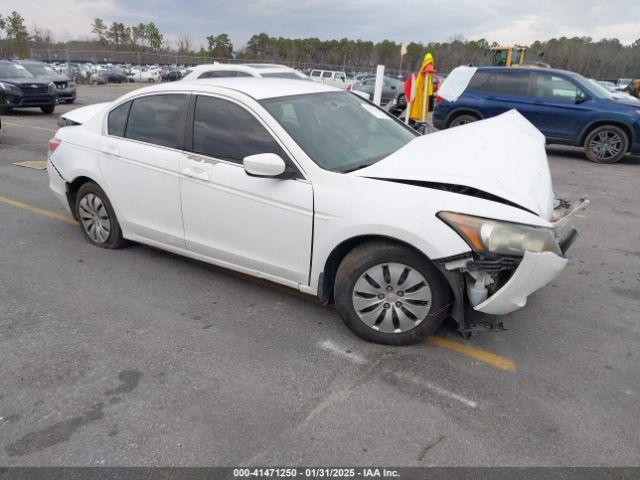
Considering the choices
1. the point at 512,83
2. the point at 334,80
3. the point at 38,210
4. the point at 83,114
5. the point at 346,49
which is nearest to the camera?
the point at 83,114

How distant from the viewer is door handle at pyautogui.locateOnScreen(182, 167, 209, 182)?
381cm

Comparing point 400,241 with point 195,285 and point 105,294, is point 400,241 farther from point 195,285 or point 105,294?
point 105,294

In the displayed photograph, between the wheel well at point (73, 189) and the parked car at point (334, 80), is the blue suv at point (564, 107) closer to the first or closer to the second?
the parked car at point (334, 80)

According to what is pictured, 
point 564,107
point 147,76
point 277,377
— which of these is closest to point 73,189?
point 277,377

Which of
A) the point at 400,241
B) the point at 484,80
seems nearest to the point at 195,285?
the point at 400,241

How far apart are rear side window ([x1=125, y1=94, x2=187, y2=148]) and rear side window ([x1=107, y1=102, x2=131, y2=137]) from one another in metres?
0.07

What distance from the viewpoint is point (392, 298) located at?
Answer: 127 inches

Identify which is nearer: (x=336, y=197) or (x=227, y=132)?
(x=336, y=197)

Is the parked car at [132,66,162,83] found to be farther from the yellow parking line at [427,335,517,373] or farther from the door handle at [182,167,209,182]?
the yellow parking line at [427,335,517,373]

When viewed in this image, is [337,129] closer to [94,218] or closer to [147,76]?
[94,218]

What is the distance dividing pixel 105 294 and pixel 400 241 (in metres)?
2.46

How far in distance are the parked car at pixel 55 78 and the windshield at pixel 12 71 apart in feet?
1.18

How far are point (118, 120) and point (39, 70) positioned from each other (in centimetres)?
1575

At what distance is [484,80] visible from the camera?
11297 millimetres
